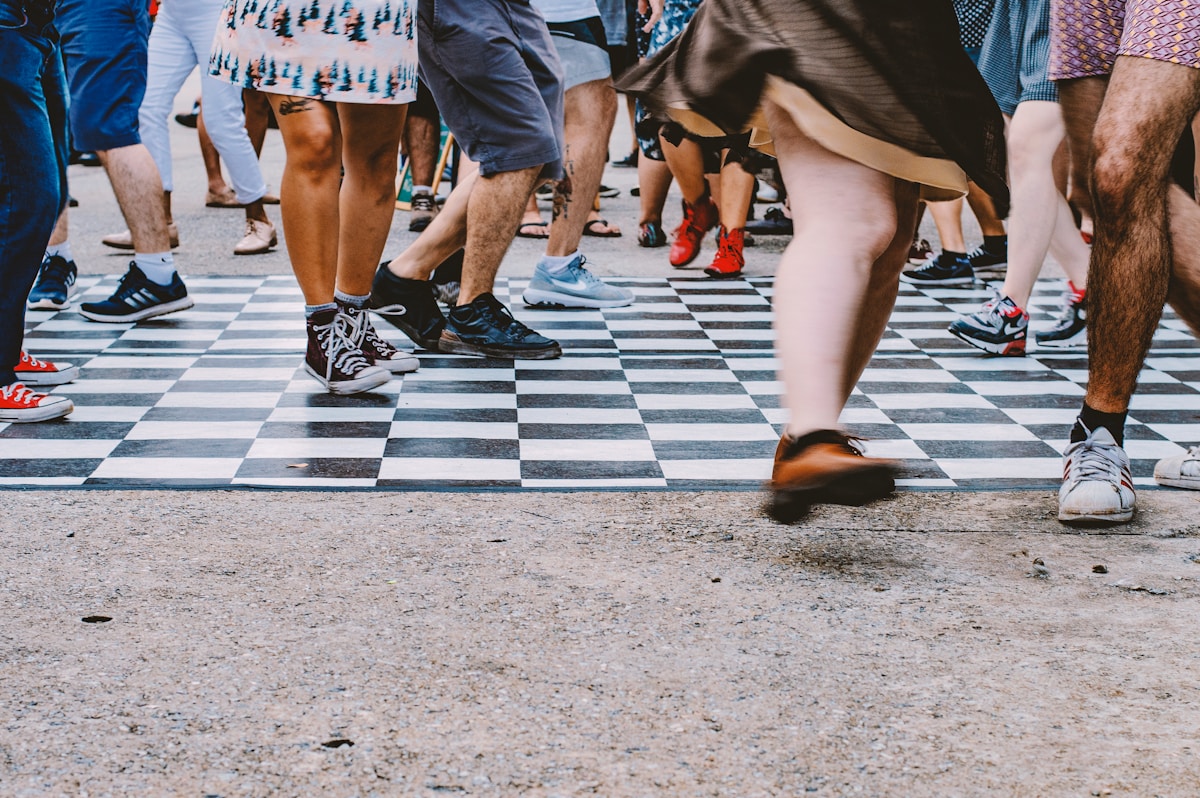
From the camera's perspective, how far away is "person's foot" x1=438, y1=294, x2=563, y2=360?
371 cm

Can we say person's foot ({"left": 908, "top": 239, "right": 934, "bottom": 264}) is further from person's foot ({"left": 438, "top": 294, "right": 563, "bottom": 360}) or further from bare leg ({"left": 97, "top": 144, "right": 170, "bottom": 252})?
bare leg ({"left": 97, "top": 144, "right": 170, "bottom": 252})

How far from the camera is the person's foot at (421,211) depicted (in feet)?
20.9

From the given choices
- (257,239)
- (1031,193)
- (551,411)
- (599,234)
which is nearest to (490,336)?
(551,411)

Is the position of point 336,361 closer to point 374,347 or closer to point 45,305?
point 374,347

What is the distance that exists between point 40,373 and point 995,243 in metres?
3.71

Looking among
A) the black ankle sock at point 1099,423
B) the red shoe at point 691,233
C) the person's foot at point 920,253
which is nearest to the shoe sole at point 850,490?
the black ankle sock at point 1099,423

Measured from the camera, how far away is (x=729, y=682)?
5.51 ft

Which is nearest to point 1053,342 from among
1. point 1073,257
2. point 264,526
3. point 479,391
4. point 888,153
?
point 1073,257

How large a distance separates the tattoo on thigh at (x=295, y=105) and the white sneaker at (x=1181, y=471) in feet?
6.52

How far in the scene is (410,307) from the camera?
3.86m

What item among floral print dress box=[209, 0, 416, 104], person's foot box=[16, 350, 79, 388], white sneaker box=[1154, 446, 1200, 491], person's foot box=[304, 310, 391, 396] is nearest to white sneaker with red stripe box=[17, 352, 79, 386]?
person's foot box=[16, 350, 79, 388]

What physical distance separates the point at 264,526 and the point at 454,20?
6.30 feet

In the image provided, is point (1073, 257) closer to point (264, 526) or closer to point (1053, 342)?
point (1053, 342)

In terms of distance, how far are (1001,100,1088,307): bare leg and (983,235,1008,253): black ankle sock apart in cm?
159
